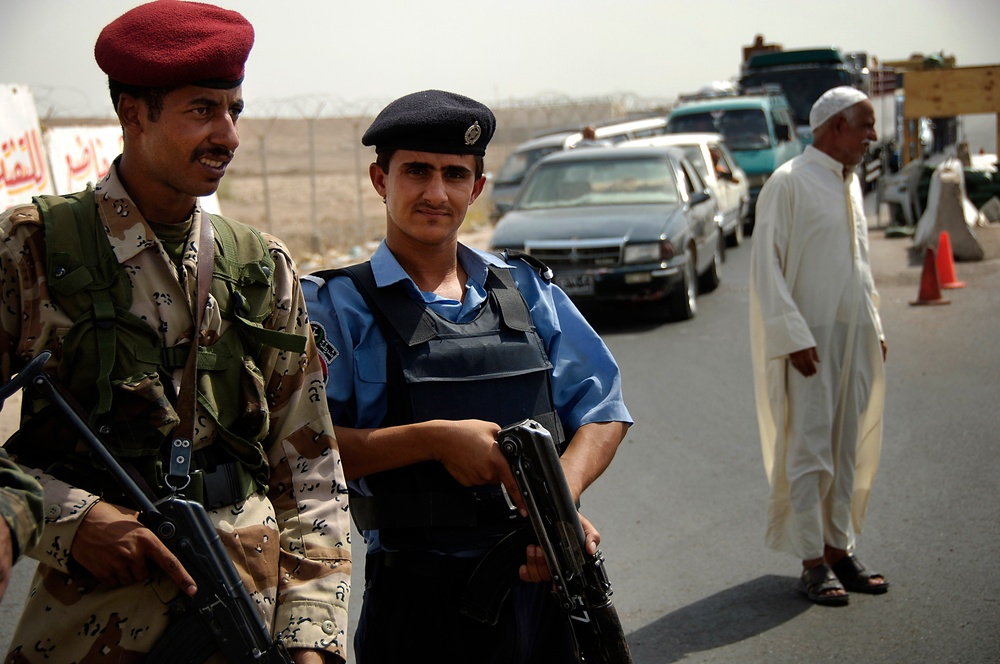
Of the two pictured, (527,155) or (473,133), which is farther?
(527,155)

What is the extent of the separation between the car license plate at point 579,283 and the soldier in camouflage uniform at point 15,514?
9197 millimetres

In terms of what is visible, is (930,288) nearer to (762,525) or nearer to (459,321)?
(762,525)

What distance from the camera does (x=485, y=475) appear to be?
7.27 feet

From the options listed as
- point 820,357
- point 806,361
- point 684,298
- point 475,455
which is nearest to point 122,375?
point 475,455

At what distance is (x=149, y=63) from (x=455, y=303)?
92cm

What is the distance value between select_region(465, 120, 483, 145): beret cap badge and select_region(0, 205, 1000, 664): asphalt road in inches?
93.4

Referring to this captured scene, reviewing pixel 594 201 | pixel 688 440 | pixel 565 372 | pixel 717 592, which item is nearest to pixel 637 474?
pixel 688 440

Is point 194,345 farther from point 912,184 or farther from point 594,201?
point 912,184

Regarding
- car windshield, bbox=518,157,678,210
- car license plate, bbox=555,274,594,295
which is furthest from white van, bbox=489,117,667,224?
car license plate, bbox=555,274,594,295

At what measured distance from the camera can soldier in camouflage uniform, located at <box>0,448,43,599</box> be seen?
1.43 metres

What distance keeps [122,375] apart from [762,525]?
4.22m

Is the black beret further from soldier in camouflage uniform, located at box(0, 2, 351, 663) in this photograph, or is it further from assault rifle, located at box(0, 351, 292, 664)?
assault rifle, located at box(0, 351, 292, 664)

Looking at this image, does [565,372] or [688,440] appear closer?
[565,372]

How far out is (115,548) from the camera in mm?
1739
